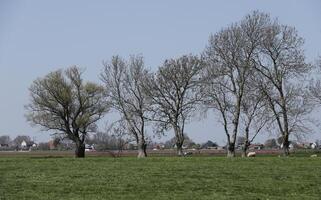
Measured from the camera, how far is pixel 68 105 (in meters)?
66.0

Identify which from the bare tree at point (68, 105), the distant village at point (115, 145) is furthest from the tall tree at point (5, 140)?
the bare tree at point (68, 105)

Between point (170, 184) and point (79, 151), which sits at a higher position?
point (79, 151)

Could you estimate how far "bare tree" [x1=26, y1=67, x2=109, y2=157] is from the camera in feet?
215

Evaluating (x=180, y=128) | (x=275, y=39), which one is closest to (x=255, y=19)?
(x=275, y=39)

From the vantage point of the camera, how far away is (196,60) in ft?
194

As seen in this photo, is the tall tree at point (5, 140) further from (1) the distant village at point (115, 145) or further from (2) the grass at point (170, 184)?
(2) the grass at point (170, 184)

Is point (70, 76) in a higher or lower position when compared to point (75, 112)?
higher

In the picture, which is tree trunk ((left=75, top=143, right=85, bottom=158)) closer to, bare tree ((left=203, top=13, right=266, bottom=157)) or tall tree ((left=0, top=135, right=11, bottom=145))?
bare tree ((left=203, top=13, right=266, bottom=157))

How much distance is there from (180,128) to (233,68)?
30.8 ft

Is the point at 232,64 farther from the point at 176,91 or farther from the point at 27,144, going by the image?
the point at 27,144

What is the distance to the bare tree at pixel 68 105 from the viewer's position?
65.5 m

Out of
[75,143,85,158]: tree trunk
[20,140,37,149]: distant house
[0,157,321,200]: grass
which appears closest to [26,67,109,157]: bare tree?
[75,143,85,158]: tree trunk

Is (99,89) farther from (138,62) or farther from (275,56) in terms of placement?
(275,56)

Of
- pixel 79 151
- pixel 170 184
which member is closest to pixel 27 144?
pixel 79 151
